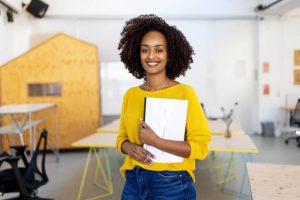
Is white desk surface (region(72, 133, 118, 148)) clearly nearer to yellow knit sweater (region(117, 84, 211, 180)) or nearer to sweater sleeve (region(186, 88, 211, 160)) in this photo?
yellow knit sweater (region(117, 84, 211, 180))

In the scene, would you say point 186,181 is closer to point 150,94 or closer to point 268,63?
point 150,94

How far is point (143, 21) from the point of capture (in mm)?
1149

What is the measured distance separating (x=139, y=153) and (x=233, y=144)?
2.05 meters

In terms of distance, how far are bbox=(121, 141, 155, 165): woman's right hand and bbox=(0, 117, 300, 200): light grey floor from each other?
2.16m

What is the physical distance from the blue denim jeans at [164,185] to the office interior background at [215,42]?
195 inches

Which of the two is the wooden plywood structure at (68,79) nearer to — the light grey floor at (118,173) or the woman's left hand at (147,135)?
the light grey floor at (118,173)

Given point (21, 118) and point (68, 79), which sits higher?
point (68, 79)

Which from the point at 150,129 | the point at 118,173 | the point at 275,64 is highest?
the point at 275,64

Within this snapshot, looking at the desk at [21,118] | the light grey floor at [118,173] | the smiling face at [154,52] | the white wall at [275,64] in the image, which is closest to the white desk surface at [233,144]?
the light grey floor at [118,173]

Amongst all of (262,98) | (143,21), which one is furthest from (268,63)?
(143,21)

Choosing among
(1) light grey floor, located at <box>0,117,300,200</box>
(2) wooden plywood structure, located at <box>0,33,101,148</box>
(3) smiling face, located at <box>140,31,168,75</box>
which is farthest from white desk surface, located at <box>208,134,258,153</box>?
(2) wooden plywood structure, located at <box>0,33,101,148</box>

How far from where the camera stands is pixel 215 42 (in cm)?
662

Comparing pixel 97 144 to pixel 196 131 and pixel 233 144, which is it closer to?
pixel 233 144

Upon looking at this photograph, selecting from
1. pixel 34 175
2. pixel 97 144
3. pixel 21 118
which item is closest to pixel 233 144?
pixel 97 144
